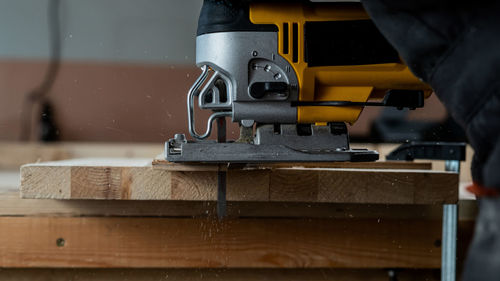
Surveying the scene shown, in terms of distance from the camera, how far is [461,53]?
0.57 meters

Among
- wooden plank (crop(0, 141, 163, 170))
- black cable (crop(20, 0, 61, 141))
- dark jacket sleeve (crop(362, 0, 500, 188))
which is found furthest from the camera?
black cable (crop(20, 0, 61, 141))

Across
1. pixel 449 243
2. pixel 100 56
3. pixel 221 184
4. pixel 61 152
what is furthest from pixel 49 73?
pixel 449 243

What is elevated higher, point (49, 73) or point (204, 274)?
point (49, 73)

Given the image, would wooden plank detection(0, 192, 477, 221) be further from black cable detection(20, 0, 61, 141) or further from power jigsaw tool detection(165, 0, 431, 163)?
black cable detection(20, 0, 61, 141)

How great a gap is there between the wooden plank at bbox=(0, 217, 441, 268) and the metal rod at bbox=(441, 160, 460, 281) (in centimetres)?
6

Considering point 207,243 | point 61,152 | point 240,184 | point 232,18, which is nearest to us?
point 232,18

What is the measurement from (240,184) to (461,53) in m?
0.54

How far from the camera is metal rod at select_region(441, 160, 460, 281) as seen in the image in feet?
3.56

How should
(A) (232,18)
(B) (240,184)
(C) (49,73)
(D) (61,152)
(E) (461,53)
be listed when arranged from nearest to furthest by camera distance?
(E) (461,53) → (A) (232,18) → (B) (240,184) → (D) (61,152) → (C) (49,73)

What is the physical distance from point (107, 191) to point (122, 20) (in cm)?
190

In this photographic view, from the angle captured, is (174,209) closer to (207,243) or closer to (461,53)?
(207,243)

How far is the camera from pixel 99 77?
8.87 feet

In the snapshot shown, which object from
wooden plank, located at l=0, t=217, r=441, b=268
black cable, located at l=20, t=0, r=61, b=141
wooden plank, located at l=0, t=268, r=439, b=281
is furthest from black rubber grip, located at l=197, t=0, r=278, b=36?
black cable, located at l=20, t=0, r=61, b=141

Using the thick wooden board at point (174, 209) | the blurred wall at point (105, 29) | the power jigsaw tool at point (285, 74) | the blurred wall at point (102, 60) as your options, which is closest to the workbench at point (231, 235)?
the thick wooden board at point (174, 209)
